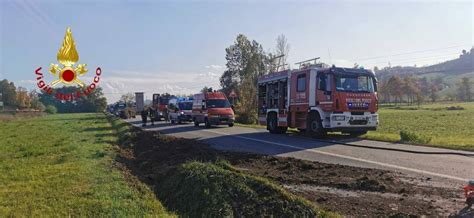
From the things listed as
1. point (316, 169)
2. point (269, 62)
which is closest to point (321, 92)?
point (316, 169)

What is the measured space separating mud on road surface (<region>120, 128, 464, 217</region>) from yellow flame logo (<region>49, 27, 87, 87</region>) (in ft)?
12.5

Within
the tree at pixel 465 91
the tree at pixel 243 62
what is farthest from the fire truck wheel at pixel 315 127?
the tree at pixel 465 91

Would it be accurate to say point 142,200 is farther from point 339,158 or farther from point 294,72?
point 294,72

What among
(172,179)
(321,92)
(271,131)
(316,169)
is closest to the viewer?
(172,179)

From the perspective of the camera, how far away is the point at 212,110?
A: 28.5m

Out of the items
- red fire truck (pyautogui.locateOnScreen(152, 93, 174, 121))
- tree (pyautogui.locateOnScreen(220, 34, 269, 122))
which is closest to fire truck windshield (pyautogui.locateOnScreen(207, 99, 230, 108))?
red fire truck (pyautogui.locateOnScreen(152, 93, 174, 121))

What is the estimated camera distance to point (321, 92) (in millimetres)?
17234

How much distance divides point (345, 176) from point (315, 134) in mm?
9370

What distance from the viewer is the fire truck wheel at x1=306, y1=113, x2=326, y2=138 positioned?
57.1 ft

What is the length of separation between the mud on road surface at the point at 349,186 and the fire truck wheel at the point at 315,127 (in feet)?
21.0

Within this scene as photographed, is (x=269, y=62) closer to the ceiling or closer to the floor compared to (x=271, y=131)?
closer to the ceiling
